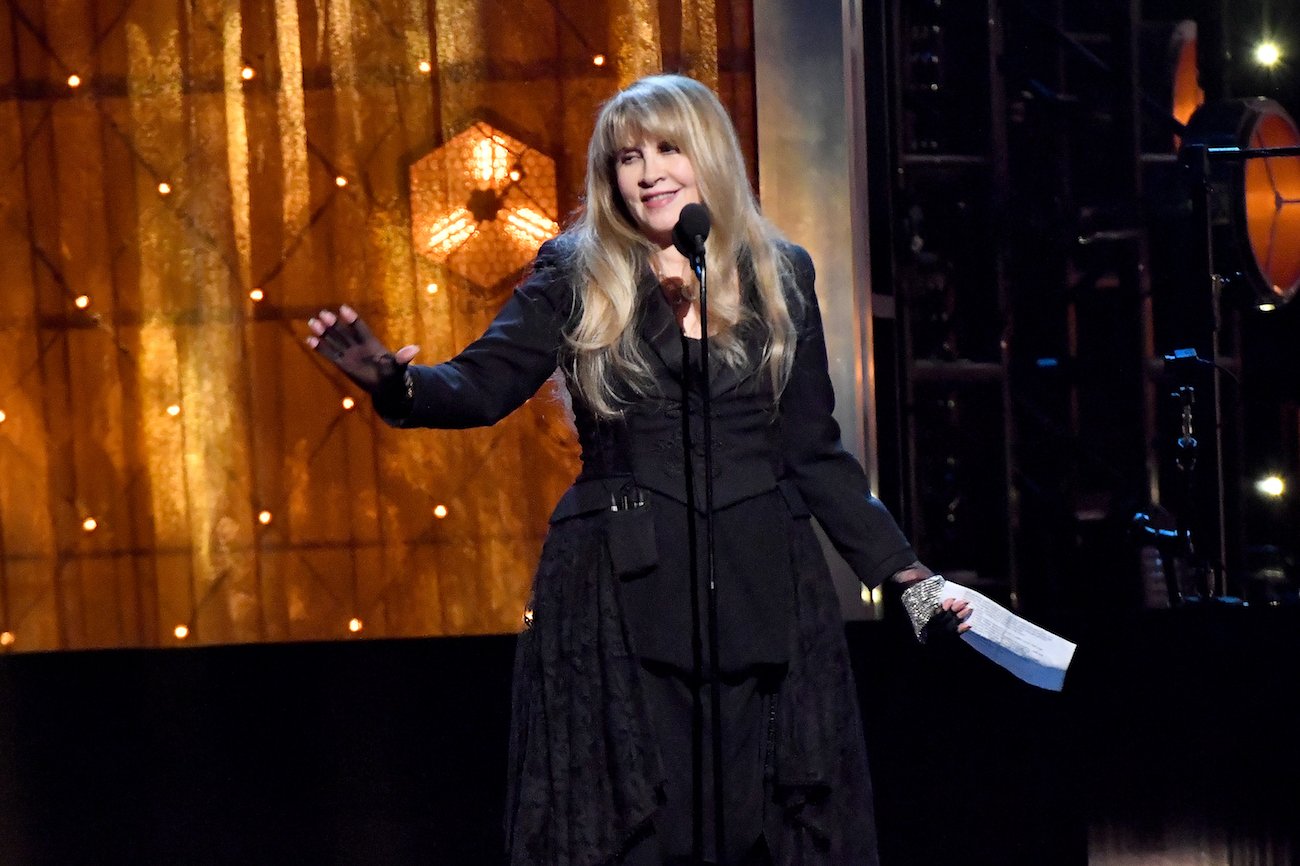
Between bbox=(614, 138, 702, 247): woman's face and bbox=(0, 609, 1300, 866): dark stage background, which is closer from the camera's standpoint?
bbox=(614, 138, 702, 247): woman's face

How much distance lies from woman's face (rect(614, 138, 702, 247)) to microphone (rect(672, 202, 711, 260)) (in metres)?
0.20

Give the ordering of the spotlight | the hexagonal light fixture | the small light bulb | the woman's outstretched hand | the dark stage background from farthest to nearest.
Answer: the small light bulb, the spotlight, the hexagonal light fixture, the dark stage background, the woman's outstretched hand

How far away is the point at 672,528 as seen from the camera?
204 cm

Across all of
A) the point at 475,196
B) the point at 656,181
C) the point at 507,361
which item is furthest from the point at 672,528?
the point at 475,196

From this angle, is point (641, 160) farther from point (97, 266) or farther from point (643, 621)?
point (97, 266)

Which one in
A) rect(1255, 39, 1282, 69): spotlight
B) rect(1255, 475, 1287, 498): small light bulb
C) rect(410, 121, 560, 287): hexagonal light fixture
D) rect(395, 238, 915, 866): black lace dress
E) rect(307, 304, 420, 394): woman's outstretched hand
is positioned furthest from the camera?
rect(1255, 475, 1287, 498): small light bulb

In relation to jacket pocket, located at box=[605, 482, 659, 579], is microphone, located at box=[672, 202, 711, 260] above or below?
above

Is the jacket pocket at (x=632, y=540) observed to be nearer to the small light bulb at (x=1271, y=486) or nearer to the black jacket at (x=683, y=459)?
the black jacket at (x=683, y=459)

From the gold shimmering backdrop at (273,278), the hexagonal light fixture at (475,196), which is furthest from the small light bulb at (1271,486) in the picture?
the hexagonal light fixture at (475,196)

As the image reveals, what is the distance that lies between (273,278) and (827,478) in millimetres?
3207

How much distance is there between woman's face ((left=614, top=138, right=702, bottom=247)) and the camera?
2.11 meters

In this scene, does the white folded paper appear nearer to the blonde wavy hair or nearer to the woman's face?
the blonde wavy hair

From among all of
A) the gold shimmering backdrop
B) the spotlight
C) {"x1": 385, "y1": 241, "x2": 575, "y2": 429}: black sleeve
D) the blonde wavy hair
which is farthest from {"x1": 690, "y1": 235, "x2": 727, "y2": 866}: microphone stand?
the spotlight

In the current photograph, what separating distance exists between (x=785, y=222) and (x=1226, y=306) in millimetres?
2746
